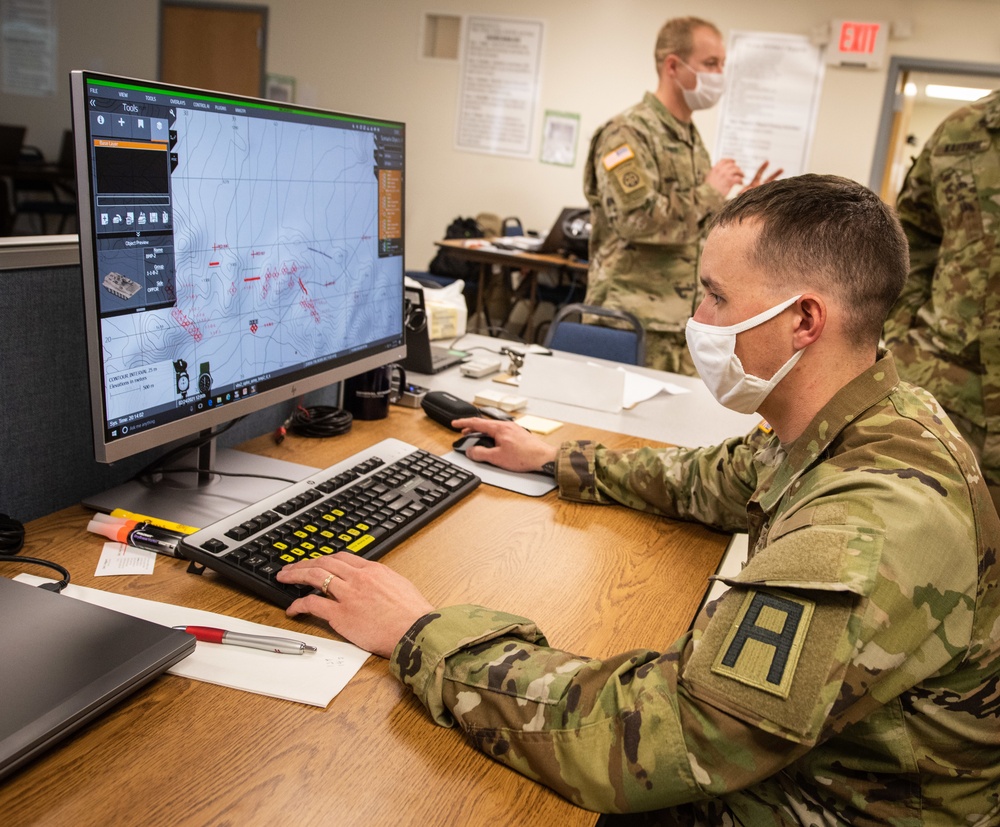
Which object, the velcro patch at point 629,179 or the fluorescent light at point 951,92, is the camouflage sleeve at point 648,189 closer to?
the velcro patch at point 629,179

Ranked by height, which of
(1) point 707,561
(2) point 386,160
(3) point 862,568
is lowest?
(1) point 707,561

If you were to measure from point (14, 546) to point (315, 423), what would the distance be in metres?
0.57

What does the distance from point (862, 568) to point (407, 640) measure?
0.39m

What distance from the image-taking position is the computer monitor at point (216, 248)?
2.84 ft

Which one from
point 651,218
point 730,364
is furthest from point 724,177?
point 730,364

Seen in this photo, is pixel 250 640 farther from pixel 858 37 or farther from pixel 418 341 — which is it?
pixel 858 37

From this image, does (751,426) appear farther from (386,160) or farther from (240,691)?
(240,691)

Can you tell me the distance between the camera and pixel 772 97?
548 cm

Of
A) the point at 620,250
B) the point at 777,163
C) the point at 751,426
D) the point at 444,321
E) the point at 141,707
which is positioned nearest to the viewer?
the point at 141,707

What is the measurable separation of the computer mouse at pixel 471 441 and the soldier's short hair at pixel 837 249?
0.63 m

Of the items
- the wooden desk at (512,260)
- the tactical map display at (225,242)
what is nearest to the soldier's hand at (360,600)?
the tactical map display at (225,242)

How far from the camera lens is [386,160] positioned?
1.38 metres

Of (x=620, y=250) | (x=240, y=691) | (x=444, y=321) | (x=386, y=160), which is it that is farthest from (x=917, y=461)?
(x=620, y=250)

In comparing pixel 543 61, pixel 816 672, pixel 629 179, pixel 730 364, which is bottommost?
pixel 816 672
